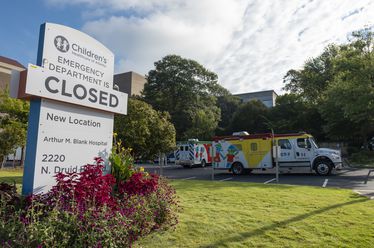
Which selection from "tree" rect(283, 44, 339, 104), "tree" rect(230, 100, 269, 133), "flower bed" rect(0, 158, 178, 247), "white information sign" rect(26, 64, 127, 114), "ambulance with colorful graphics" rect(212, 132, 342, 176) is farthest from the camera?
"tree" rect(230, 100, 269, 133)

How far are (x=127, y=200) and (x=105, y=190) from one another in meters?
0.50

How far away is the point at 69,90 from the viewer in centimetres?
476

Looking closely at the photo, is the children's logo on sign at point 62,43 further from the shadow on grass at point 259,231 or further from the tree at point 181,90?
the tree at point 181,90

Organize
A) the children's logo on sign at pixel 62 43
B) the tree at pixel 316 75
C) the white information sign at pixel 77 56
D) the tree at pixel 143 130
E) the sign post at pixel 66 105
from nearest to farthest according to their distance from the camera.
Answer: the sign post at pixel 66 105 → the white information sign at pixel 77 56 → the children's logo on sign at pixel 62 43 → the tree at pixel 143 130 → the tree at pixel 316 75

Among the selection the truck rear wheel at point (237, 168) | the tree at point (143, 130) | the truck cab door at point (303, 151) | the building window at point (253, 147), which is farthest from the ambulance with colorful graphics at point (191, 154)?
the tree at point (143, 130)

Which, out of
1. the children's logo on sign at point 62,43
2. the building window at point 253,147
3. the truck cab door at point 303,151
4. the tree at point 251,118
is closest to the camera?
the children's logo on sign at point 62,43

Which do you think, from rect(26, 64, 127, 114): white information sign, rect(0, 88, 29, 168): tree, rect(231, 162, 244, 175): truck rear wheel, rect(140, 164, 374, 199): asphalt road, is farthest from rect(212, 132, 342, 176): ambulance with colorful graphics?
rect(0, 88, 29, 168): tree

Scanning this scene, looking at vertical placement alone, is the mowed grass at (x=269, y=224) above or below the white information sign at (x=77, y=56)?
below

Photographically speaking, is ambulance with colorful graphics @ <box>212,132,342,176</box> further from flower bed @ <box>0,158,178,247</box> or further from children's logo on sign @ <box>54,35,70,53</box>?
children's logo on sign @ <box>54,35,70,53</box>

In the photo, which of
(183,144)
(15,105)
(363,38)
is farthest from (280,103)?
(15,105)

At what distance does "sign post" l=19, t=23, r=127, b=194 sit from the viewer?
172 inches

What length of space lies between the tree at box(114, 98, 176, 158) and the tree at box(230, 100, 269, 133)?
1339 inches

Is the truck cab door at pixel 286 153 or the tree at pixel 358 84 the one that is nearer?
the truck cab door at pixel 286 153

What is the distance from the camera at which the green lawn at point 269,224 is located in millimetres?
4188
